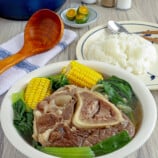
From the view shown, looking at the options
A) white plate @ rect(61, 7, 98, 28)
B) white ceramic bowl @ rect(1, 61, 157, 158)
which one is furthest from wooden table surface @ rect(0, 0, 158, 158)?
white ceramic bowl @ rect(1, 61, 157, 158)

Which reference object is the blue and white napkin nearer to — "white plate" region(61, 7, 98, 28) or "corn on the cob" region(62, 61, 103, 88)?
"white plate" region(61, 7, 98, 28)

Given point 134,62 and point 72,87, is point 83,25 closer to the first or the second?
point 134,62

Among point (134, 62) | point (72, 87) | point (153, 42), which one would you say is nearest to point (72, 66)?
point (72, 87)

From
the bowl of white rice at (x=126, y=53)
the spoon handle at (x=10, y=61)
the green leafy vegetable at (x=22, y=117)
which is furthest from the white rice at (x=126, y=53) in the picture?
the green leafy vegetable at (x=22, y=117)

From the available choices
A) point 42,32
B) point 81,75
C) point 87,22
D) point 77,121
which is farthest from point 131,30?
point 77,121

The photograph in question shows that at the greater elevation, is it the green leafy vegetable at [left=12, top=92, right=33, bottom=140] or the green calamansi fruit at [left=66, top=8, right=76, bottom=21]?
the green leafy vegetable at [left=12, top=92, right=33, bottom=140]

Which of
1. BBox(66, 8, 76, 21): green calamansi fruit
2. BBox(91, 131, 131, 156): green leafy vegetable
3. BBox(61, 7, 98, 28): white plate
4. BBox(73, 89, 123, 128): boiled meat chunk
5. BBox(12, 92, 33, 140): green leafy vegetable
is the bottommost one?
BBox(61, 7, 98, 28): white plate
